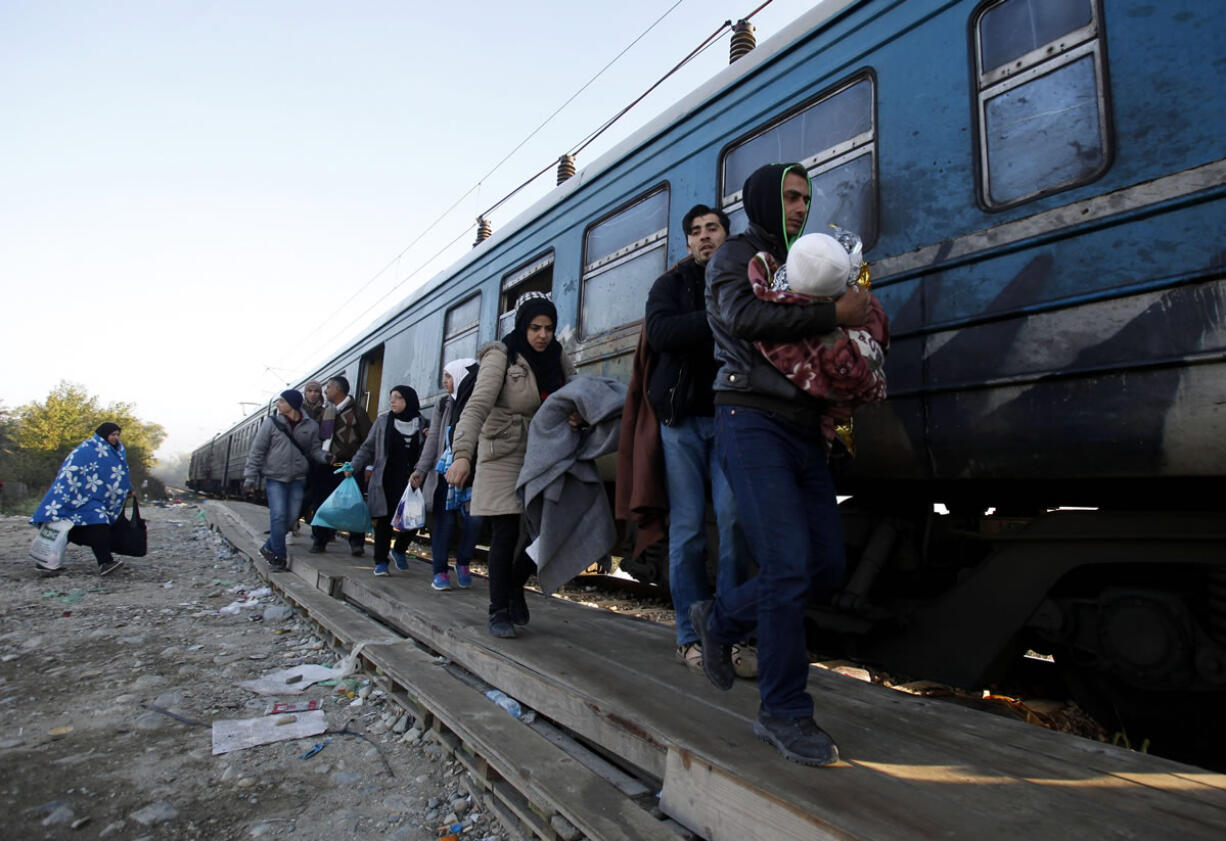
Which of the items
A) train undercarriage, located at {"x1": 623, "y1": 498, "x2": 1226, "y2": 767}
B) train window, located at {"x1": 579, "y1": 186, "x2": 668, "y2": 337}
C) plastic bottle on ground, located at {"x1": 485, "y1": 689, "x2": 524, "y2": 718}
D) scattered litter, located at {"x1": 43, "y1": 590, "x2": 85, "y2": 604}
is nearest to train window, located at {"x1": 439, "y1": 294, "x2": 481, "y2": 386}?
train window, located at {"x1": 579, "y1": 186, "x2": 668, "y2": 337}

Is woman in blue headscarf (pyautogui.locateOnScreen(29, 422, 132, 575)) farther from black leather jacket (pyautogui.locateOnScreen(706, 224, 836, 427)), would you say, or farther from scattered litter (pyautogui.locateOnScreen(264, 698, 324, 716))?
black leather jacket (pyautogui.locateOnScreen(706, 224, 836, 427))

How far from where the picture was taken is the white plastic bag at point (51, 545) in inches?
240

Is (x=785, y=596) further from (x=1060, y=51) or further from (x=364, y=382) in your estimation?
(x=364, y=382)

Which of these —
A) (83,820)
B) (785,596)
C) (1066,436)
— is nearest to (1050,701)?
(1066,436)

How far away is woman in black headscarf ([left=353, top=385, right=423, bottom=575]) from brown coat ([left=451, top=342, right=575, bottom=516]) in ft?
7.12

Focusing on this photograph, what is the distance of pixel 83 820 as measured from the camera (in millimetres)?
1894

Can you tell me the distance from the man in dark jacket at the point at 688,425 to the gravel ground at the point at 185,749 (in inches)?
39.5

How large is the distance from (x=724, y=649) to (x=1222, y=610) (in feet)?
4.85

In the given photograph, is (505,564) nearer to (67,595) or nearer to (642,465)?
(642,465)

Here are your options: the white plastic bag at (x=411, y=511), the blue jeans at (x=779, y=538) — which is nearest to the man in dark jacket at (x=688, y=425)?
the blue jeans at (x=779, y=538)

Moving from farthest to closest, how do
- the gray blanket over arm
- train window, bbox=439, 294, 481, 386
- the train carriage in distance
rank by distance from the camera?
train window, bbox=439, 294, 481, 386 < the gray blanket over arm < the train carriage in distance

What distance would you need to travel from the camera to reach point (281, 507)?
6086 millimetres

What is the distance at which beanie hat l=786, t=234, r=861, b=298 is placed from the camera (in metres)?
1.73

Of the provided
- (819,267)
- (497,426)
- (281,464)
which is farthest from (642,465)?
(281,464)
